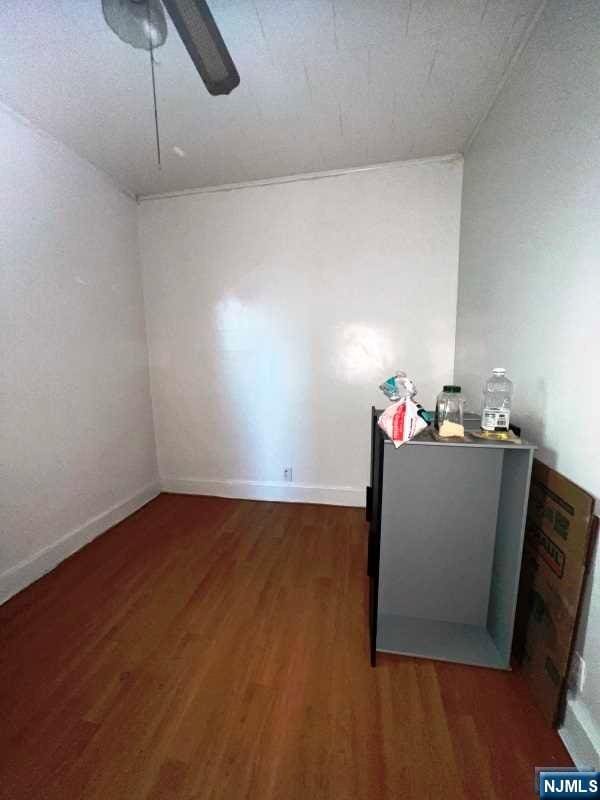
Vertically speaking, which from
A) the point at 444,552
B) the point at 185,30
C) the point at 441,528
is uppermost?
the point at 185,30

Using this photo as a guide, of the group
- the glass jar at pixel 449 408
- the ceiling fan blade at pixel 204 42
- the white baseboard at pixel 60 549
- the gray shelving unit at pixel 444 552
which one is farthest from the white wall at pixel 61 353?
the glass jar at pixel 449 408

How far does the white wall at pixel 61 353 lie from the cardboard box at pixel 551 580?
2.47 metres

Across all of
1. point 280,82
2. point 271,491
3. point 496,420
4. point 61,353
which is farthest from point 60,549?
point 280,82

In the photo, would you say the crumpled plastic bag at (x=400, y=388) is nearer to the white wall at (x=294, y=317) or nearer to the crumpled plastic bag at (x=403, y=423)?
the crumpled plastic bag at (x=403, y=423)

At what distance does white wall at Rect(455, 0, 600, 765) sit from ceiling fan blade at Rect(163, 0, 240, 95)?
113 centimetres

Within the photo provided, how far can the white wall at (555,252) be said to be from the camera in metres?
0.89

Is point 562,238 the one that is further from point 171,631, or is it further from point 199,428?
point 199,428

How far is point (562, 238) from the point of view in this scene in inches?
39.7

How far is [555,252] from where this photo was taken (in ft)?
3.43

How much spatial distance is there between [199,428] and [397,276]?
2.03m

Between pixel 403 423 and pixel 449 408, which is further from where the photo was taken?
pixel 449 408

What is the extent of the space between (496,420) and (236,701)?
55.1 inches

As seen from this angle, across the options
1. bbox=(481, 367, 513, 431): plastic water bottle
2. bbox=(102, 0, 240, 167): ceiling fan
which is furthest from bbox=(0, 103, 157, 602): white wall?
bbox=(481, 367, 513, 431): plastic water bottle

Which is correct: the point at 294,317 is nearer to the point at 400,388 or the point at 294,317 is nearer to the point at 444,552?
the point at 400,388
